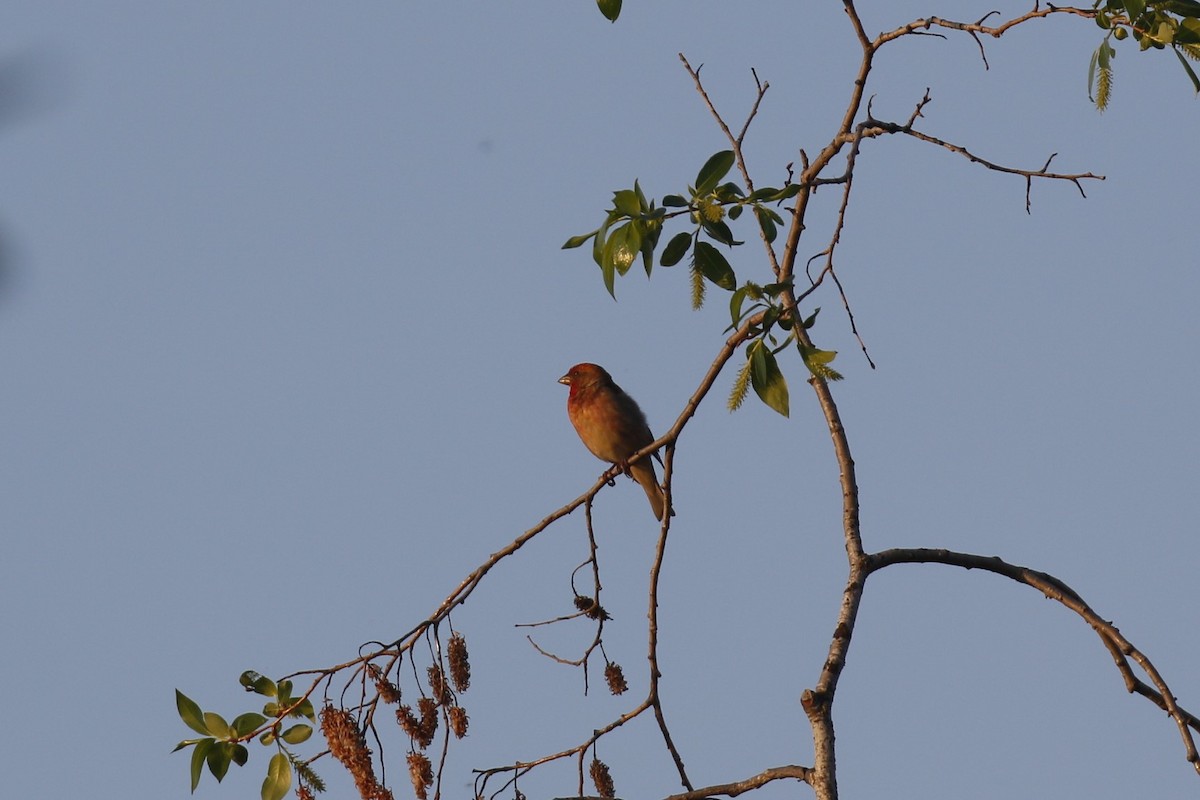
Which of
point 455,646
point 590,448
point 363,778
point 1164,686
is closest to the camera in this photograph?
point 1164,686

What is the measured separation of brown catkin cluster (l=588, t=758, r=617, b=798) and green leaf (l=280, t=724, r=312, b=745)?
75 cm

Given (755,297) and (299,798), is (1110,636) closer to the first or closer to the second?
(755,297)

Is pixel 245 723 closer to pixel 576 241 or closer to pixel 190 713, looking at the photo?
pixel 190 713

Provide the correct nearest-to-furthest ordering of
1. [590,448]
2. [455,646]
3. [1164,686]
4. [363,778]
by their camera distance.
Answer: [1164,686], [363,778], [455,646], [590,448]

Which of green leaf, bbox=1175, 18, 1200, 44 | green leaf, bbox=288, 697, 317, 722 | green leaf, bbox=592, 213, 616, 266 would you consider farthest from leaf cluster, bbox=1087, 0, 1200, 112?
green leaf, bbox=288, 697, 317, 722

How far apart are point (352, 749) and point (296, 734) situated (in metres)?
0.28

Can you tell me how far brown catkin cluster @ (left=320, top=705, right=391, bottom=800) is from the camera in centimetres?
396

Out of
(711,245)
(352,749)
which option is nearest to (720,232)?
(711,245)

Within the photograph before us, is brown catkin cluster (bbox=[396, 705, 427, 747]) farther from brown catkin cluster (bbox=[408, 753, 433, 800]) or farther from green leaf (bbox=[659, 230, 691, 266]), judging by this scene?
green leaf (bbox=[659, 230, 691, 266])

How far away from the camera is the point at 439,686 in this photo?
13.8 feet

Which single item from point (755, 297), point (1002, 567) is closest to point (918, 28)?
point (755, 297)

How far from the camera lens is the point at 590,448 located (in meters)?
8.40

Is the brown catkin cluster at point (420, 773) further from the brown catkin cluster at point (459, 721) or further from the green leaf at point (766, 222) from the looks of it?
the green leaf at point (766, 222)

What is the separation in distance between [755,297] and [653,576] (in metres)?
0.90
